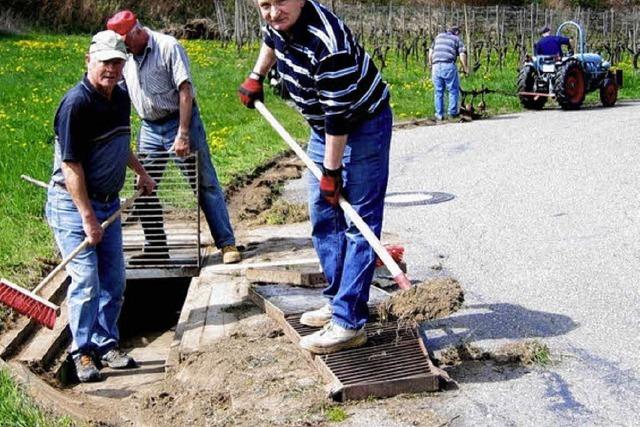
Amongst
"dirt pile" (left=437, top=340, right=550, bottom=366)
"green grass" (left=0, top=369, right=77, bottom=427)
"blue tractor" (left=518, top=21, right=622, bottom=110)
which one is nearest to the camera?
"green grass" (left=0, top=369, right=77, bottom=427)

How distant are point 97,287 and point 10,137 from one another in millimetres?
7686

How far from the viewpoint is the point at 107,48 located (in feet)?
17.6

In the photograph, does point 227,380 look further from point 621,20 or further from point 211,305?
point 621,20

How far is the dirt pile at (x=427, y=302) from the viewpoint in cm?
511

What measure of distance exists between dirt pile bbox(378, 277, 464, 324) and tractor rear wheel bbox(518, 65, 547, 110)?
1428cm

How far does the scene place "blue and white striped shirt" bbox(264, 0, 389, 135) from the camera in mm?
4598

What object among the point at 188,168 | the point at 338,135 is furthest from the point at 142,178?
the point at 338,135

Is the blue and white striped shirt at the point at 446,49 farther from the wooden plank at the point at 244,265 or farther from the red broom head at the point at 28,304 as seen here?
the red broom head at the point at 28,304

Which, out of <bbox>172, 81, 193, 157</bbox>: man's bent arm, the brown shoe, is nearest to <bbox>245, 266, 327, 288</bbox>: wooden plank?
the brown shoe

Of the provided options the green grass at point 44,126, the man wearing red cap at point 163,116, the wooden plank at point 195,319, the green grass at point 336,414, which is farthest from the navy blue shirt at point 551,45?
the green grass at point 336,414

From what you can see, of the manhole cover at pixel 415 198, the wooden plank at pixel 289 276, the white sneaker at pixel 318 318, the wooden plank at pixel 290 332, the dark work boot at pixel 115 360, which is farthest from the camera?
the manhole cover at pixel 415 198

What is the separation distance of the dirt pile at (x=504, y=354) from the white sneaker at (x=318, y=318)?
623 millimetres

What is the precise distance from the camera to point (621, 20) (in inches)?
1289

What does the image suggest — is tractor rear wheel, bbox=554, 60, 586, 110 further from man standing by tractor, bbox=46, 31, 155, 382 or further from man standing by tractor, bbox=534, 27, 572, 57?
man standing by tractor, bbox=46, 31, 155, 382
